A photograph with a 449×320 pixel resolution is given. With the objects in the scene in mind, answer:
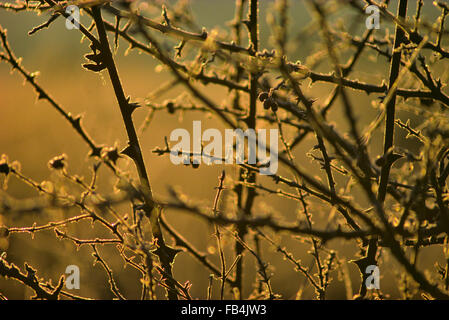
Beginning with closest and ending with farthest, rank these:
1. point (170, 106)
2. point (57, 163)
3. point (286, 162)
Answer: point (286, 162) → point (57, 163) → point (170, 106)

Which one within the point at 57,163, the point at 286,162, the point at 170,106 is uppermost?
the point at 170,106

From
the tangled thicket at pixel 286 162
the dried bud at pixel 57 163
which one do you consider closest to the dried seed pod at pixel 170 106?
the tangled thicket at pixel 286 162

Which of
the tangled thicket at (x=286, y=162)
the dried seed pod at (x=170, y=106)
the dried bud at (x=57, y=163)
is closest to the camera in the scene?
the tangled thicket at (x=286, y=162)

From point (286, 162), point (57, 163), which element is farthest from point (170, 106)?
point (286, 162)

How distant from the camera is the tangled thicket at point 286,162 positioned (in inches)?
31.0

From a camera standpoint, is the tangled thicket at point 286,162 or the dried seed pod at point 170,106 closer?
the tangled thicket at point 286,162

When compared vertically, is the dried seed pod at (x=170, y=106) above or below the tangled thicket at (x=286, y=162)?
above

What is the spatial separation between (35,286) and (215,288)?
2.15m

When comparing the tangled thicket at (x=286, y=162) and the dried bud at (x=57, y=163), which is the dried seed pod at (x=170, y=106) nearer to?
the tangled thicket at (x=286, y=162)

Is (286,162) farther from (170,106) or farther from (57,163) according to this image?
(170,106)

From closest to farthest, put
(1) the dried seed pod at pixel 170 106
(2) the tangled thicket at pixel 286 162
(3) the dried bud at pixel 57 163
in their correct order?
(2) the tangled thicket at pixel 286 162 → (3) the dried bud at pixel 57 163 → (1) the dried seed pod at pixel 170 106

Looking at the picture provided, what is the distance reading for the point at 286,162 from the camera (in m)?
0.82

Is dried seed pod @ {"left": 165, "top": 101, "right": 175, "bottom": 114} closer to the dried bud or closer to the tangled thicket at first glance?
the tangled thicket
